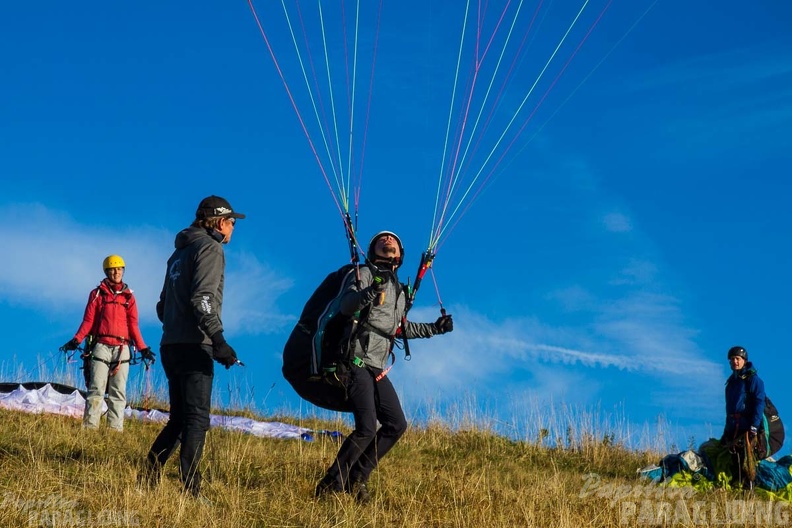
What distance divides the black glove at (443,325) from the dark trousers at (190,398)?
200cm

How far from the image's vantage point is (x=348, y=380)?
5754 mm

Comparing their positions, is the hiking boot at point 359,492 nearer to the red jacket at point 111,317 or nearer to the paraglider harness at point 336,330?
the paraglider harness at point 336,330

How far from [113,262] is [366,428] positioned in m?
5.40

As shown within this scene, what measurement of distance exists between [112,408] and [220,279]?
487cm

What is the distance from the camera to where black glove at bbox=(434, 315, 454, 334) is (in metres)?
6.87

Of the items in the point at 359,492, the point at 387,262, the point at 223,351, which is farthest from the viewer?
the point at 387,262

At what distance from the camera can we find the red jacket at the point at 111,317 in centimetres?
983

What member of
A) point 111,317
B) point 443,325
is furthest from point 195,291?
point 111,317

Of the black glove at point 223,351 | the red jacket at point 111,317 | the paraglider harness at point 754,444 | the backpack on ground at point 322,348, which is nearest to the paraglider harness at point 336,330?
the backpack on ground at point 322,348

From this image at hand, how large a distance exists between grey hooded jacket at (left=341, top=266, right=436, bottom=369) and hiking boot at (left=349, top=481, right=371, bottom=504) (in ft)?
2.86

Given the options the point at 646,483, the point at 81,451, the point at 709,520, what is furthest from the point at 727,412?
the point at 81,451

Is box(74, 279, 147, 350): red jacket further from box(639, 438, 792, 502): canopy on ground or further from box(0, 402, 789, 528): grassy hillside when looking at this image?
box(639, 438, 792, 502): canopy on ground

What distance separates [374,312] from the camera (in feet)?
19.6

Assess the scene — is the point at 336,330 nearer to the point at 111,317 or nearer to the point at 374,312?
the point at 374,312
